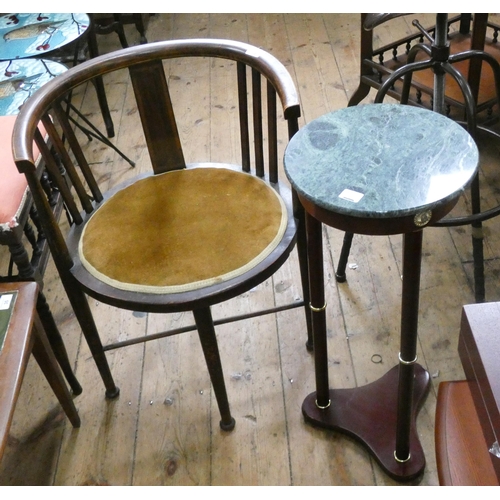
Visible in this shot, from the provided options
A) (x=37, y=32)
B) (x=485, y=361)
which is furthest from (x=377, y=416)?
(x=37, y=32)

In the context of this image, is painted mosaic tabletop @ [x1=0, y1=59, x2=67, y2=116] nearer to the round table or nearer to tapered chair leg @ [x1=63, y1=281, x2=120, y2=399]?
tapered chair leg @ [x1=63, y1=281, x2=120, y2=399]

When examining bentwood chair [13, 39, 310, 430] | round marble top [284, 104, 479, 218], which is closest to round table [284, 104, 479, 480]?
round marble top [284, 104, 479, 218]

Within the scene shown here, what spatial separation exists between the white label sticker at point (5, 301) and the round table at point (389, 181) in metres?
0.58

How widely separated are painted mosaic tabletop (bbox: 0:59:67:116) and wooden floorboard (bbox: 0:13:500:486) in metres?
0.50

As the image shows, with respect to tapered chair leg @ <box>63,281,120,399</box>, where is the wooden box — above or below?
above

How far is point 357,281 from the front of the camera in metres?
1.76

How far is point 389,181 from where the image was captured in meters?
0.95

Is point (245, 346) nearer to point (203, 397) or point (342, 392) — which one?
point (203, 397)

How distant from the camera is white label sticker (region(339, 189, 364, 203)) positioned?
3.02ft

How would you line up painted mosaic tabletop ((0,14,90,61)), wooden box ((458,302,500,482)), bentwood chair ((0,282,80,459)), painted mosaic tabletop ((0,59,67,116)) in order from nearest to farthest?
wooden box ((458,302,500,482)), bentwood chair ((0,282,80,459)), painted mosaic tabletop ((0,59,67,116)), painted mosaic tabletop ((0,14,90,61))

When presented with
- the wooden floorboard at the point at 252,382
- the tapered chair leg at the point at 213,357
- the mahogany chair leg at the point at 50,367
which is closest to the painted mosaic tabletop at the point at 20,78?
the wooden floorboard at the point at 252,382

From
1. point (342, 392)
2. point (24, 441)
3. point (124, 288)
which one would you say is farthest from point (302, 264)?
point (24, 441)

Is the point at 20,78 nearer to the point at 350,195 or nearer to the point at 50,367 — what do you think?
the point at 50,367

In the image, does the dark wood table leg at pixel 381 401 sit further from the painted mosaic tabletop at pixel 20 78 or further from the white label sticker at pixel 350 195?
the painted mosaic tabletop at pixel 20 78
